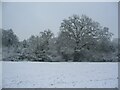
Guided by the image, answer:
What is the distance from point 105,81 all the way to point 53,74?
1.20 meters

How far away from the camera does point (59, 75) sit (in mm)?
4238

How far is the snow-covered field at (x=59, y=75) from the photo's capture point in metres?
4.20

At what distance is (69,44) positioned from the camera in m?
4.20

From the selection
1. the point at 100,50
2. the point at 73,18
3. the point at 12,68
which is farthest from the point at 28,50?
the point at 100,50

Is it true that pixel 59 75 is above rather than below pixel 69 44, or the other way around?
below

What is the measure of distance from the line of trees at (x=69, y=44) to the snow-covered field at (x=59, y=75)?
0.14 m

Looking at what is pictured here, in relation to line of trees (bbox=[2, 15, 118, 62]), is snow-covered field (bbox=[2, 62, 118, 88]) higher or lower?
lower

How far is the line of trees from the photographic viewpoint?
416 centimetres

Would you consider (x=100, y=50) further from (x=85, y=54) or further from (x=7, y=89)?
(x=7, y=89)

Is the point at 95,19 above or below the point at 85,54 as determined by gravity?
above

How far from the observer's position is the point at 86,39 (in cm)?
416

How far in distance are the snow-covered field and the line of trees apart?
5.3 inches

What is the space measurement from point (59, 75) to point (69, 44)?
2.43ft

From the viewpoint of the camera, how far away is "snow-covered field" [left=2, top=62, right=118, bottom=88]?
4.20 m
